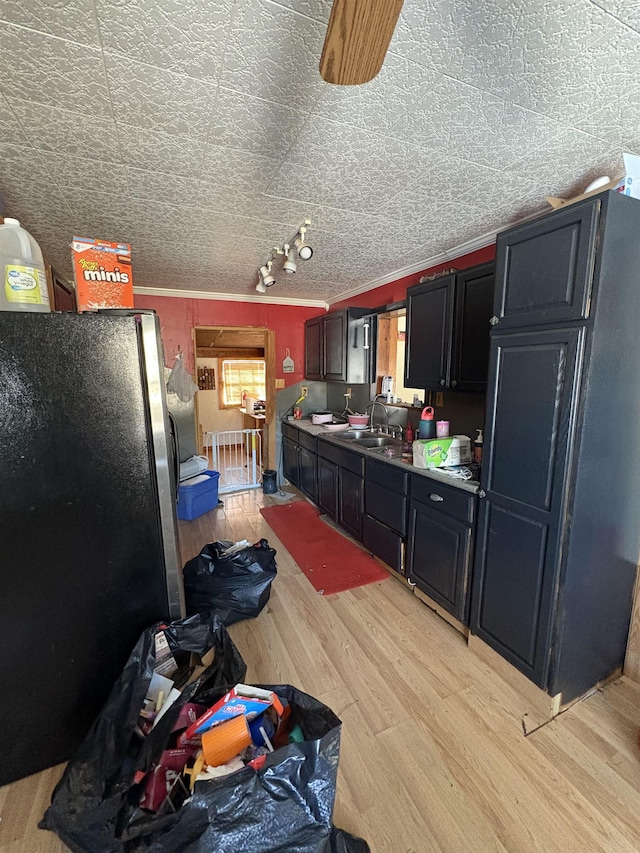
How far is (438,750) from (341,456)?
208 centimetres

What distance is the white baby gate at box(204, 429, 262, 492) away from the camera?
4.70 metres

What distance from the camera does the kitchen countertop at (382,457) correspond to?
75.7 inches

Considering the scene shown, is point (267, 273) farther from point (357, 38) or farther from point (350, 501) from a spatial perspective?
point (357, 38)

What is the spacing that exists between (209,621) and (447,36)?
2135mm

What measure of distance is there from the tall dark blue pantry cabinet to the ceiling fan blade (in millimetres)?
1078

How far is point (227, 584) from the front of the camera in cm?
214

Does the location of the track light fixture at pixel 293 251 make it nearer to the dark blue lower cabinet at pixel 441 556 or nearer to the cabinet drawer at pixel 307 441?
the cabinet drawer at pixel 307 441

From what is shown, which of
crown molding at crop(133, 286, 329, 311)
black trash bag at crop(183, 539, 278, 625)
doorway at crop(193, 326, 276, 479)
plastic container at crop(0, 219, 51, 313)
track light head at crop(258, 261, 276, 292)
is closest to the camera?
plastic container at crop(0, 219, 51, 313)

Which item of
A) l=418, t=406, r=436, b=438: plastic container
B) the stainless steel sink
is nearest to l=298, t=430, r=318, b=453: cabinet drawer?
the stainless steel sink

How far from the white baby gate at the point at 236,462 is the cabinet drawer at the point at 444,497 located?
2.79 metres

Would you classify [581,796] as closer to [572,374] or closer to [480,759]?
[480,759]

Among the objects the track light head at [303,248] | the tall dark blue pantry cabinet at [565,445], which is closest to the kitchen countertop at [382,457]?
the tall dark blue pantry cabinet at [565,445]

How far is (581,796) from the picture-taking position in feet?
4.20

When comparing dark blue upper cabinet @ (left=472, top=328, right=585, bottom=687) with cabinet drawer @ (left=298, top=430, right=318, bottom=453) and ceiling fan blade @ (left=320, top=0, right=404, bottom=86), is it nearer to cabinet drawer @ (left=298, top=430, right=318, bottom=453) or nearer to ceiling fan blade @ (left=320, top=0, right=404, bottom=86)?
ceiling fan blade @ (left=320, top=0, right=404, bottom=86)
